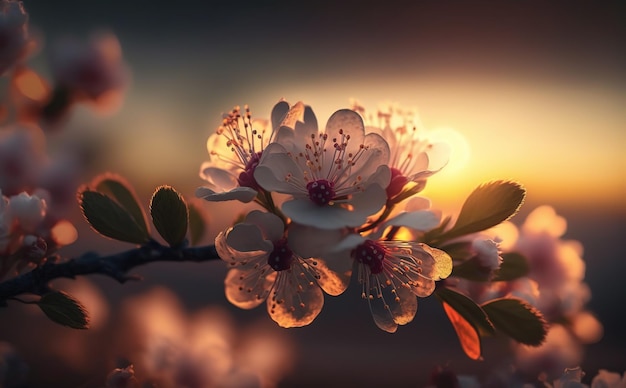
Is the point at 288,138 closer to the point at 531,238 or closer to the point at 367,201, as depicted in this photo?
the point at 367,201

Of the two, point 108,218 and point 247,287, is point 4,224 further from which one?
point 247,287

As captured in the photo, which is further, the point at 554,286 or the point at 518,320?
the point at 554,286

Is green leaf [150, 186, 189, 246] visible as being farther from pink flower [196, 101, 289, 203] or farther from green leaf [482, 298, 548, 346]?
green leaf [482, 298, 548, 346]

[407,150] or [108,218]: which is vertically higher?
[407,150]

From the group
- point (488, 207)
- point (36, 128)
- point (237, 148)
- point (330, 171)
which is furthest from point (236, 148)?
point (36, 128)

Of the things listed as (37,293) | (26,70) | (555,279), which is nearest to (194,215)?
(37,293)

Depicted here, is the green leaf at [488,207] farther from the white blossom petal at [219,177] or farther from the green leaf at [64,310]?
the green leaf at [64,310]
